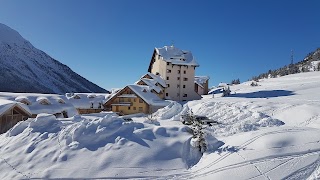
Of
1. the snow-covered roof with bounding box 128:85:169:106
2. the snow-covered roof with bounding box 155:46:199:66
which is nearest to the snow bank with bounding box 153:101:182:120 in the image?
the snow-covered roof with bounding box 128:85:169:106

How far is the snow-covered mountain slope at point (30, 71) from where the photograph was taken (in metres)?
121

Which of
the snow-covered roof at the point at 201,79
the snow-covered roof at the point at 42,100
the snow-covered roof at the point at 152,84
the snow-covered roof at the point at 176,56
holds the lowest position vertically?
the snow-covered roof at the point at 42,100

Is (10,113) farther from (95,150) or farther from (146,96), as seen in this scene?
(95,150)

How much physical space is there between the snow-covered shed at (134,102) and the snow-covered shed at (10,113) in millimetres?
12976

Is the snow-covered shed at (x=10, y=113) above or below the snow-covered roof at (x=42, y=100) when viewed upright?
below

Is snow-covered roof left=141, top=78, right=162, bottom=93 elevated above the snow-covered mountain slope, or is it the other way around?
the snow-covered mountain slope

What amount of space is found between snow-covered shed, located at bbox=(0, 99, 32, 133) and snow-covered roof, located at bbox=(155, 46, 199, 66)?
27.9 m

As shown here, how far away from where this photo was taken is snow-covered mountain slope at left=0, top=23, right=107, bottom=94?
121 metres

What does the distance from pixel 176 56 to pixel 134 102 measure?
16933 mm

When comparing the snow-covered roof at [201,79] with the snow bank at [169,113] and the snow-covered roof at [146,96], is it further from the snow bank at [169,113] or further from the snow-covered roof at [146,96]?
the snow bank at [169,113]

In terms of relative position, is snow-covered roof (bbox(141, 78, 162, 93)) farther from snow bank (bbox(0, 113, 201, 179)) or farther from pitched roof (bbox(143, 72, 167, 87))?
snow bank (bbox(0, 113, 201, 179))

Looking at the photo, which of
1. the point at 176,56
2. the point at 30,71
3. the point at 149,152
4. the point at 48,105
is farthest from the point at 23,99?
the point at 30,71

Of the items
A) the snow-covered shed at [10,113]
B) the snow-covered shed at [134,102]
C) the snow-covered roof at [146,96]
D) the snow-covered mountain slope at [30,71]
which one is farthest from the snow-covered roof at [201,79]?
the snow-covered mountain slope at [30,71]

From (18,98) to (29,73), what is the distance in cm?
11495
